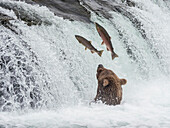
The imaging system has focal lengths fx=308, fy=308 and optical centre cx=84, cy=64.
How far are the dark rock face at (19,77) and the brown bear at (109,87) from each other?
714 millimetres

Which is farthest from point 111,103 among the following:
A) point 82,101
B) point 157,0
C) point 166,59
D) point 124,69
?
point 157,0

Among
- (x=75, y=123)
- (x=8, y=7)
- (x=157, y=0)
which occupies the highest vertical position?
(x=157, y=0)

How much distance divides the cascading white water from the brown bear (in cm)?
10

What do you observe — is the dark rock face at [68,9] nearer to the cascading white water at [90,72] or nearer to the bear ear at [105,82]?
the cascading white water at [90,72]

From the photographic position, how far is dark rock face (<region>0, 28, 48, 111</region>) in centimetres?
363

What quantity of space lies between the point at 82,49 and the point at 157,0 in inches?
269

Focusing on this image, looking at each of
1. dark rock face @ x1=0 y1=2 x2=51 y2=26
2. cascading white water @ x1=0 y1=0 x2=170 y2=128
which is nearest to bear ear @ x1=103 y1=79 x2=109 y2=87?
cascading white water @ x1=0 y1=0 x2=170 y2=128

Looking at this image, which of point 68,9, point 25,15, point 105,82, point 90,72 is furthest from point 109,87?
point 68,9

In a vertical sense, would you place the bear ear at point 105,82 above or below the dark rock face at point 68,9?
below

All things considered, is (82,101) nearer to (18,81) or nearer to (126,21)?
(18,81)

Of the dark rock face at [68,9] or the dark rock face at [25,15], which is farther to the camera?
the dark rock face at [68,9]

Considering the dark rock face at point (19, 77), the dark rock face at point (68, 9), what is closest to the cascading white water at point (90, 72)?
the dark rock face at point (19, 77)

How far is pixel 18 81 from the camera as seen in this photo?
371 centimetres

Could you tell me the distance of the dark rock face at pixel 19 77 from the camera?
3.63 m
